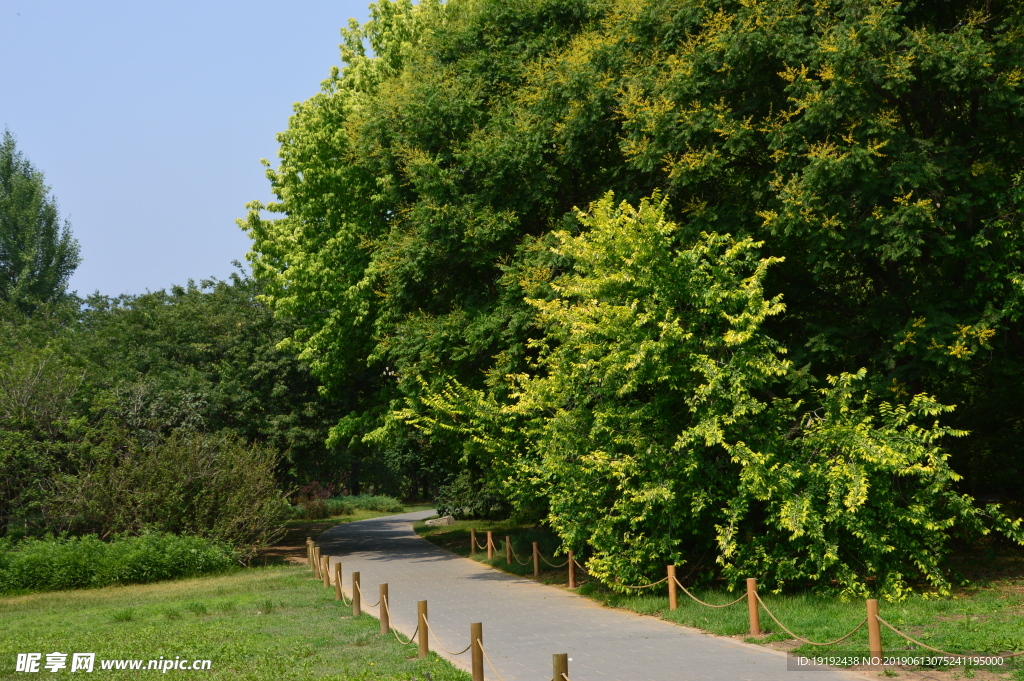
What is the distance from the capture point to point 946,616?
480 inches

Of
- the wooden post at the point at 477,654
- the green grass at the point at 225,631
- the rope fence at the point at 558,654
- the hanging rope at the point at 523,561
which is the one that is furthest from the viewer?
the hanging rope at the point at 523,561

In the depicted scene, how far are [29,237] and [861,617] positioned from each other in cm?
6238

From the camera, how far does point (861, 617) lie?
39.2ft

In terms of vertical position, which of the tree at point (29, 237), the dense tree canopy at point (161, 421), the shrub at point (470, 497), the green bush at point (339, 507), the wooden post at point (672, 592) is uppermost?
the tree at point (29, 237)

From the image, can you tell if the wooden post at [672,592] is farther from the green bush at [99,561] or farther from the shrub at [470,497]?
the shrub at [470,497]

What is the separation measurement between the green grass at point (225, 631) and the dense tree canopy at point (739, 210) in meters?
4.68

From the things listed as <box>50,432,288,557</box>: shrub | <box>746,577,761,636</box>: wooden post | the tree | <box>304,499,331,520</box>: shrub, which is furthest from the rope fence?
the tree

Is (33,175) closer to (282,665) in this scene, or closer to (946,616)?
(282,665)

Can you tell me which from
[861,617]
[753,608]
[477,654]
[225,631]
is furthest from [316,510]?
[477,654]

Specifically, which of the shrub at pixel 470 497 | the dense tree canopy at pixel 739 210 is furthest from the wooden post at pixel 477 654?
the shrub at pixel 470 497

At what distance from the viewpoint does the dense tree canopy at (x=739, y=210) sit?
46.9 ft

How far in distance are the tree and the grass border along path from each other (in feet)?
183

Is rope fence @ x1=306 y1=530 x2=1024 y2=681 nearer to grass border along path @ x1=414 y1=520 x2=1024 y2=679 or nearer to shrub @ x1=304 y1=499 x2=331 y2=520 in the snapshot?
grass border along path @ x1=414 y1=520 x2=1024 y2=679

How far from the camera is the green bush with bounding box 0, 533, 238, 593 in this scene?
21.6 metres
